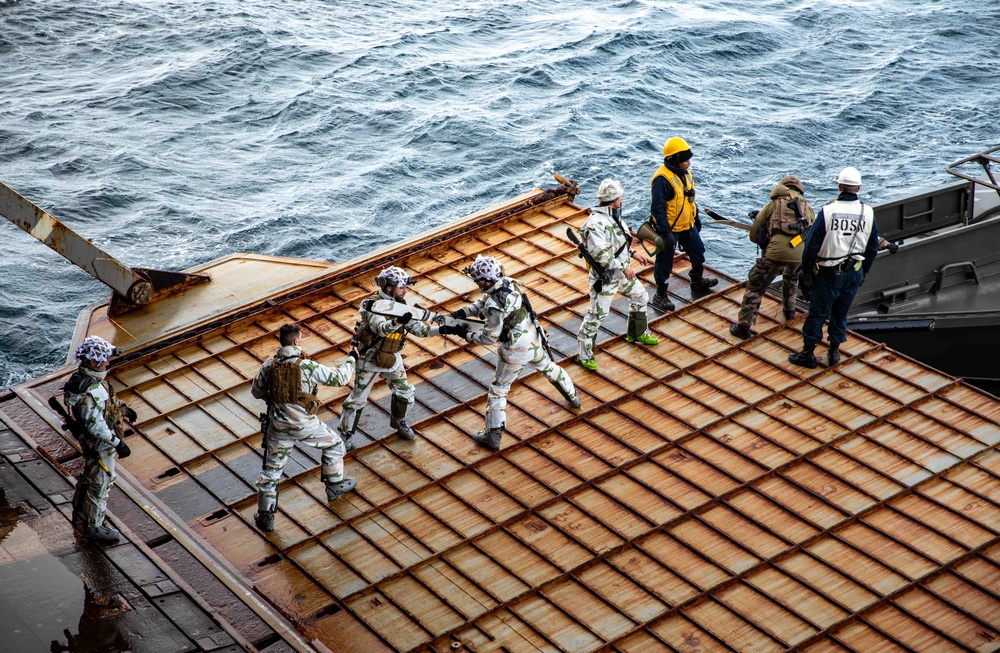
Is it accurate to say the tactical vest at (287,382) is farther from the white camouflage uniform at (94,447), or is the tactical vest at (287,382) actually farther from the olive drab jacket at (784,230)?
the olive drab jacket at (784,230)

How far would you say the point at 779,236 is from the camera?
13.1 m

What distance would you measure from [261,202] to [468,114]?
24.9ft

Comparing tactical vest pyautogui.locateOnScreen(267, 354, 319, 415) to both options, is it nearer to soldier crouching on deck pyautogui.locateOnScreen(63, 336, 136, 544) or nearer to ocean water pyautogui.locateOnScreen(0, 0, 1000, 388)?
soldier crouching on deck pyautogui.locateOnScreen(63, 336, 136, 544)

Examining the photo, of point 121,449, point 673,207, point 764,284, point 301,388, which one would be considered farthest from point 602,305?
point 121,449

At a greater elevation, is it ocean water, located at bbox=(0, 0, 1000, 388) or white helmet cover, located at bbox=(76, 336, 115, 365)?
white helmet cover, located at bbox=(76, 336, 115, 365)

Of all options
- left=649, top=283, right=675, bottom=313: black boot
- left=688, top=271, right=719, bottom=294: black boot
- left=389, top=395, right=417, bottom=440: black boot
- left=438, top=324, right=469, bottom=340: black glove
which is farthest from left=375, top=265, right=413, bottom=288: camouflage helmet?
left=688, top=271, right=719, bottom=294: black boot

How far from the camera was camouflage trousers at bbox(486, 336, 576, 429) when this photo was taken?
11430 mm

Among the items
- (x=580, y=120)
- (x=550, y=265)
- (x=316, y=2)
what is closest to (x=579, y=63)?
(x=580, y=120)

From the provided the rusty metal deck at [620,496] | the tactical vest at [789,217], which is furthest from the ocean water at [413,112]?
the tactical vest at [789,217]

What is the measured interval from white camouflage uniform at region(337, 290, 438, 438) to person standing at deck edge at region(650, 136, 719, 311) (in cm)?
390

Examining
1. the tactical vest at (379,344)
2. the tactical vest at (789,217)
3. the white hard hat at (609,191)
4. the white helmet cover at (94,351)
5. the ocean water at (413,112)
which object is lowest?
the ocean water at (413,112)

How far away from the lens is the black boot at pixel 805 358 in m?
13.0

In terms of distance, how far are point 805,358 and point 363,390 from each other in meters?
5.60

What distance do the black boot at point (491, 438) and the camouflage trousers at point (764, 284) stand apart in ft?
12.9
